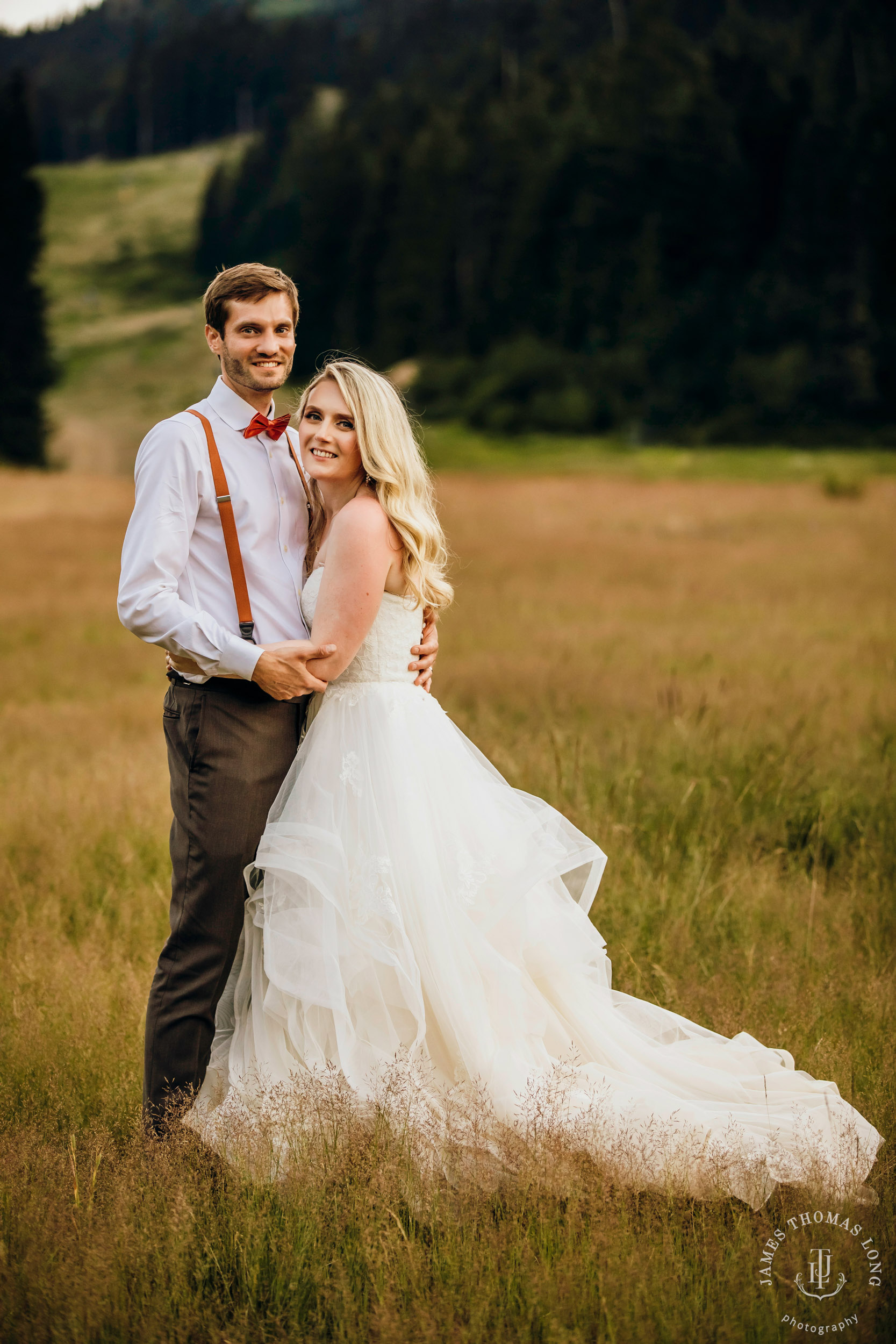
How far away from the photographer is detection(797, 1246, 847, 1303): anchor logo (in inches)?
103

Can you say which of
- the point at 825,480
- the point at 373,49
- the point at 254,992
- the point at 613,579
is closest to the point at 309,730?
the point at 254,992

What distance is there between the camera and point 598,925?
15.5 ft

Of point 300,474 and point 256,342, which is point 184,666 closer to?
point 300,474

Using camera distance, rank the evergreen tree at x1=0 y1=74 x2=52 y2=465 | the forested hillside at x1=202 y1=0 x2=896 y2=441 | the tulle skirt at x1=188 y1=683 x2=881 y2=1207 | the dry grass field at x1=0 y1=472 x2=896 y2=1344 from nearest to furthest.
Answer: the dry grass field at x1=0 y1=472 x2=896 y2=1344 → the tulle skirt at x1=188 y1=683 x2=881 y2=1207 → the evergreen tree at x1=0 y1=74 x2=52 y2=465 → the forested hillside at x1=202 y1=0 x2=896 y2=441

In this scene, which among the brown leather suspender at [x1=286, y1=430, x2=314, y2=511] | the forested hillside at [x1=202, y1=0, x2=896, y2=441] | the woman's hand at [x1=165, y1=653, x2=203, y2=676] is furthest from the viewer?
the forested hillside at [x1=202, y1=0, x2=896, y2=441]

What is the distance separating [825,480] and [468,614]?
14852 mm

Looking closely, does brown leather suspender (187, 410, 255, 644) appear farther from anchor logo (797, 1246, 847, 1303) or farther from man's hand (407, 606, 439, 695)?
anchor logo (797, 1246, 847, 1303)

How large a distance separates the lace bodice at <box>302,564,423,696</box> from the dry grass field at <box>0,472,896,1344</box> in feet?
4.26

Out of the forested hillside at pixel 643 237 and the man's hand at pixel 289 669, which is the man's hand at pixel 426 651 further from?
the forested hillside at pixel 643 237

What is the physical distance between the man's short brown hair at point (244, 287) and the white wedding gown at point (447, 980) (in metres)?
0.86

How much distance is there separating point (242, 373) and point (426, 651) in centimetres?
106

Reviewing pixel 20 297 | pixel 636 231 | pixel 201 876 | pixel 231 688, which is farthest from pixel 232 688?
pixel 636 231

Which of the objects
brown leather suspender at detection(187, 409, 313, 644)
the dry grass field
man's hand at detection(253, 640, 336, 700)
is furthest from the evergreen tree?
man's hand at detection(253, 640, 336, 700)

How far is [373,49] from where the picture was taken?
118 metres
